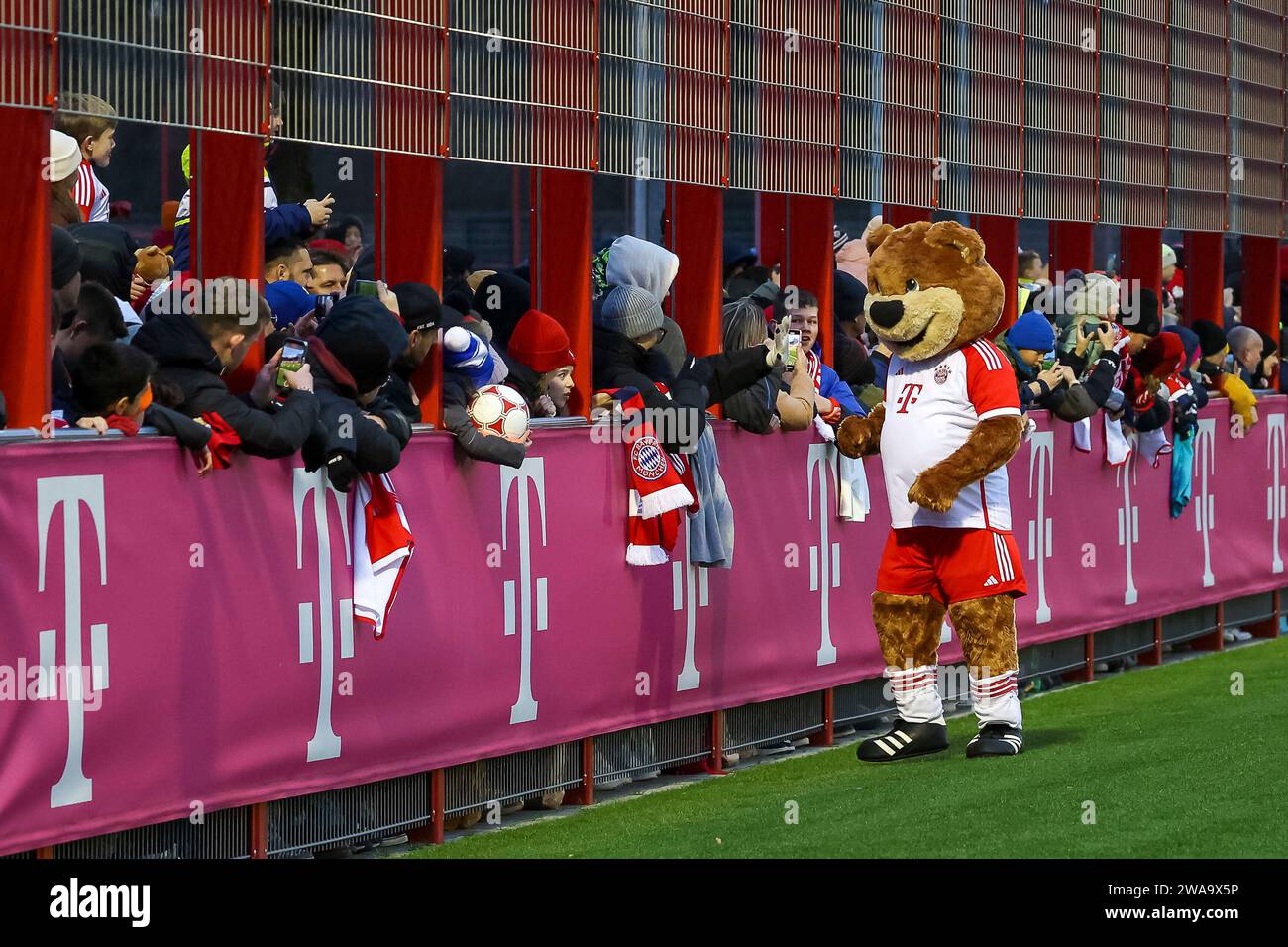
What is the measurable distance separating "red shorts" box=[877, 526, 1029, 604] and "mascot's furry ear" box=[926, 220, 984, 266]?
1.15 meters

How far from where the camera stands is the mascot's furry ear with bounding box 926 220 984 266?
9828 millimetres

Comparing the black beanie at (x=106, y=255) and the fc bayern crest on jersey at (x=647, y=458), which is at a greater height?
the black beanie at (x=106, y=255)

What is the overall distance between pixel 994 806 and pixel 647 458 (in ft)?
7.38

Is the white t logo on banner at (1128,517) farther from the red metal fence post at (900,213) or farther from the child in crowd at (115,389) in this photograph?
the child in crowd at (115,389)

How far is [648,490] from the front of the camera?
9906 mm

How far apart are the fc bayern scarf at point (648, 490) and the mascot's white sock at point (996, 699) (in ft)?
4.69

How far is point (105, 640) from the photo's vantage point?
716cm

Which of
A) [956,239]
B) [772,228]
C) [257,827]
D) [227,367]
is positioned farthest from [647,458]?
[257,827]

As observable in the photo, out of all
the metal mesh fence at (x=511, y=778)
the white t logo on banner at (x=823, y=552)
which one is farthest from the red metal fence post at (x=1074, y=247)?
the metal mesh fence at (x=511, y=778)

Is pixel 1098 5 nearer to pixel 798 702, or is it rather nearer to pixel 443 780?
pixel 798 702

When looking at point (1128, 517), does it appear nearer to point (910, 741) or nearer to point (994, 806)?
point (910, 741)

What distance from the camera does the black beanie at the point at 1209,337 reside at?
16.3 metres

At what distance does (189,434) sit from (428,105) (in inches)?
80.4

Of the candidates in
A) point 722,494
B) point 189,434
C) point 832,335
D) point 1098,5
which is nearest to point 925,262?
point 722,494
